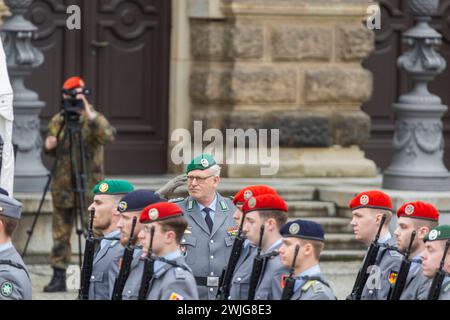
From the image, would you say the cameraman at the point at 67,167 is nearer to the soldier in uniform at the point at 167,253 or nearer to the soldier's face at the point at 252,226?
the soldier's face at the point at 252,226

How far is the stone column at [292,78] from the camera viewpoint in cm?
1627

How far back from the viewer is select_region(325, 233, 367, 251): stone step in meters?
15.1

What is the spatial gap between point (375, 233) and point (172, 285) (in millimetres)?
1852

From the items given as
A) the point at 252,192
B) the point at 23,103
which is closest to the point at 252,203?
the point at 252,192

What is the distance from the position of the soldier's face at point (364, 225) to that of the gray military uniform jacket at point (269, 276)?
27.8 inches

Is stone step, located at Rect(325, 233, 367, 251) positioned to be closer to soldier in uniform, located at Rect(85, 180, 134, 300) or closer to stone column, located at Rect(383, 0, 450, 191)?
stone column, located at Rect(383, 0, 450, 191)

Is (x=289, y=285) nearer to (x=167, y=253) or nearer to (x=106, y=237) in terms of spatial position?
(x=167, y=253)

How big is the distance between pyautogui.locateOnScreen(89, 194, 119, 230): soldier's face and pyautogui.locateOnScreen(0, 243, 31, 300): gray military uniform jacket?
3.94 feet

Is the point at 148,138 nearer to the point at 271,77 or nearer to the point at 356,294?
the point at 271,77

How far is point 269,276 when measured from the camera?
9297mm

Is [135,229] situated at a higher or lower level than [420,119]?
lower

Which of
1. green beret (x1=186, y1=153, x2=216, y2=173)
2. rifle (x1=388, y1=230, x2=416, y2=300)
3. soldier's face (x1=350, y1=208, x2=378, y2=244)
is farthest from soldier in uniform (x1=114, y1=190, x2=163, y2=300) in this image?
rifle (x1=388, y1=230, x2=416, y2=300)
